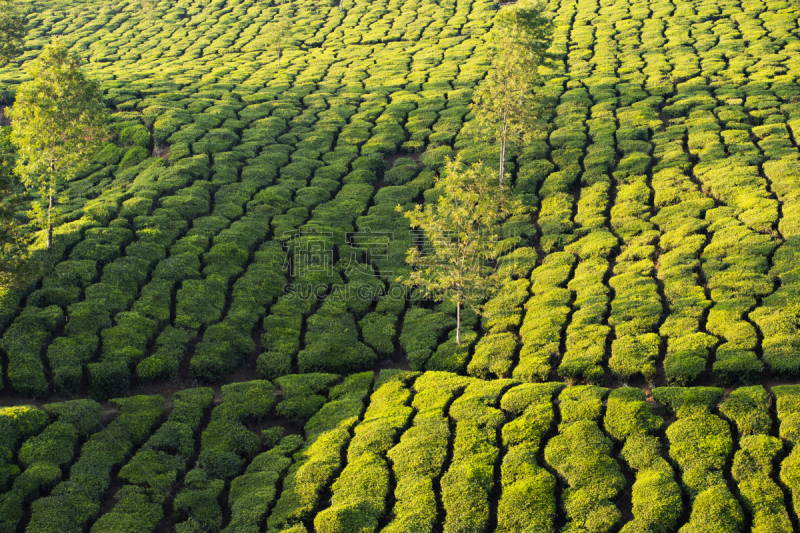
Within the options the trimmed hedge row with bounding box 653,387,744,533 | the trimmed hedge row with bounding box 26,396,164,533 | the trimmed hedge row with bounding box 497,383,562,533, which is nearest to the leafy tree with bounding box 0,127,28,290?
the trimmed hedge row with bounding box 26,396,164,533

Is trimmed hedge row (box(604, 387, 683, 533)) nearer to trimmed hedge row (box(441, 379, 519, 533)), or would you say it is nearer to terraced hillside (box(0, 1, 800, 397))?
terraced hillside (box(0, 1, 800, 397))

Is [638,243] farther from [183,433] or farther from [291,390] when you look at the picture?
[183,433]

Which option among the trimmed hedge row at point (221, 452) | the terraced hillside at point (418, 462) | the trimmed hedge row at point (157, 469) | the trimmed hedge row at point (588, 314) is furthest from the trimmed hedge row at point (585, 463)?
the trimmed hedge row at point (157, 469)

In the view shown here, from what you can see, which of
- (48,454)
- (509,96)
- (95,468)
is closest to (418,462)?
(95,468)

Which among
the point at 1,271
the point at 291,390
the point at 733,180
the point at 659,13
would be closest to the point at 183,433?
the point at 291,390

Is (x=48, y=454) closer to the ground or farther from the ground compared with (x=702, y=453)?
closer to the ground

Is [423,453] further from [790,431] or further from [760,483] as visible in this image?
[790,431]
